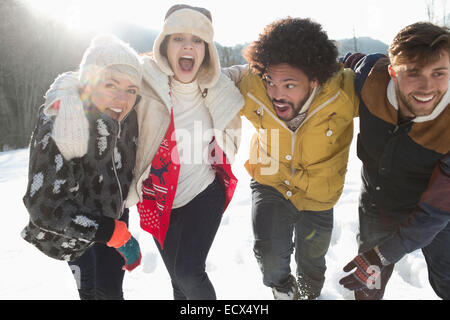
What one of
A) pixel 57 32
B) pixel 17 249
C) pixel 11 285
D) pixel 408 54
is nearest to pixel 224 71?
pixel 408 54

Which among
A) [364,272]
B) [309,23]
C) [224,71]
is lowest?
[364,272]

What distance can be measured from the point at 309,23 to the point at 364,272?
1.70 meters

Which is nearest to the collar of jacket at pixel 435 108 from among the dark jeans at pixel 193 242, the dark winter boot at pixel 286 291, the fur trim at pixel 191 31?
the fur trim at pixel 191 31

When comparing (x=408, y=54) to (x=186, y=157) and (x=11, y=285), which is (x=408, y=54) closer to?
(x=186, y=157)

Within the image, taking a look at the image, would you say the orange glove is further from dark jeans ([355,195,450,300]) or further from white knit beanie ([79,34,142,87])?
dark jeans ([355,195,450,300])

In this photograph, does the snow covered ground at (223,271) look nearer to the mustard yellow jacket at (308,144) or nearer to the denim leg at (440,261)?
the denim leg at (440,261)

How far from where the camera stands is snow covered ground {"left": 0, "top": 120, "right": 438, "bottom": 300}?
2457 mm

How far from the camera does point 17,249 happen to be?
327cm

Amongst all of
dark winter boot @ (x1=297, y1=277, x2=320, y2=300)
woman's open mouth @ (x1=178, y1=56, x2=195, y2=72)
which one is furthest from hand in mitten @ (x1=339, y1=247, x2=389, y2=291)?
woman's open mouth @ (x1=178, y1=56, x2=195, y2=72)

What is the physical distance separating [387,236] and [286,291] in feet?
2.71

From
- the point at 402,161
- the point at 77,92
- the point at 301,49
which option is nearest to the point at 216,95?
the point at 301,49

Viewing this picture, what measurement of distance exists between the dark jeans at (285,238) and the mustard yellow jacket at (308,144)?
10cm

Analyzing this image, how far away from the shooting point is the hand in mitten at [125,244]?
174 centimetres

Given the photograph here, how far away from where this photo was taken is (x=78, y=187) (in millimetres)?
1638
